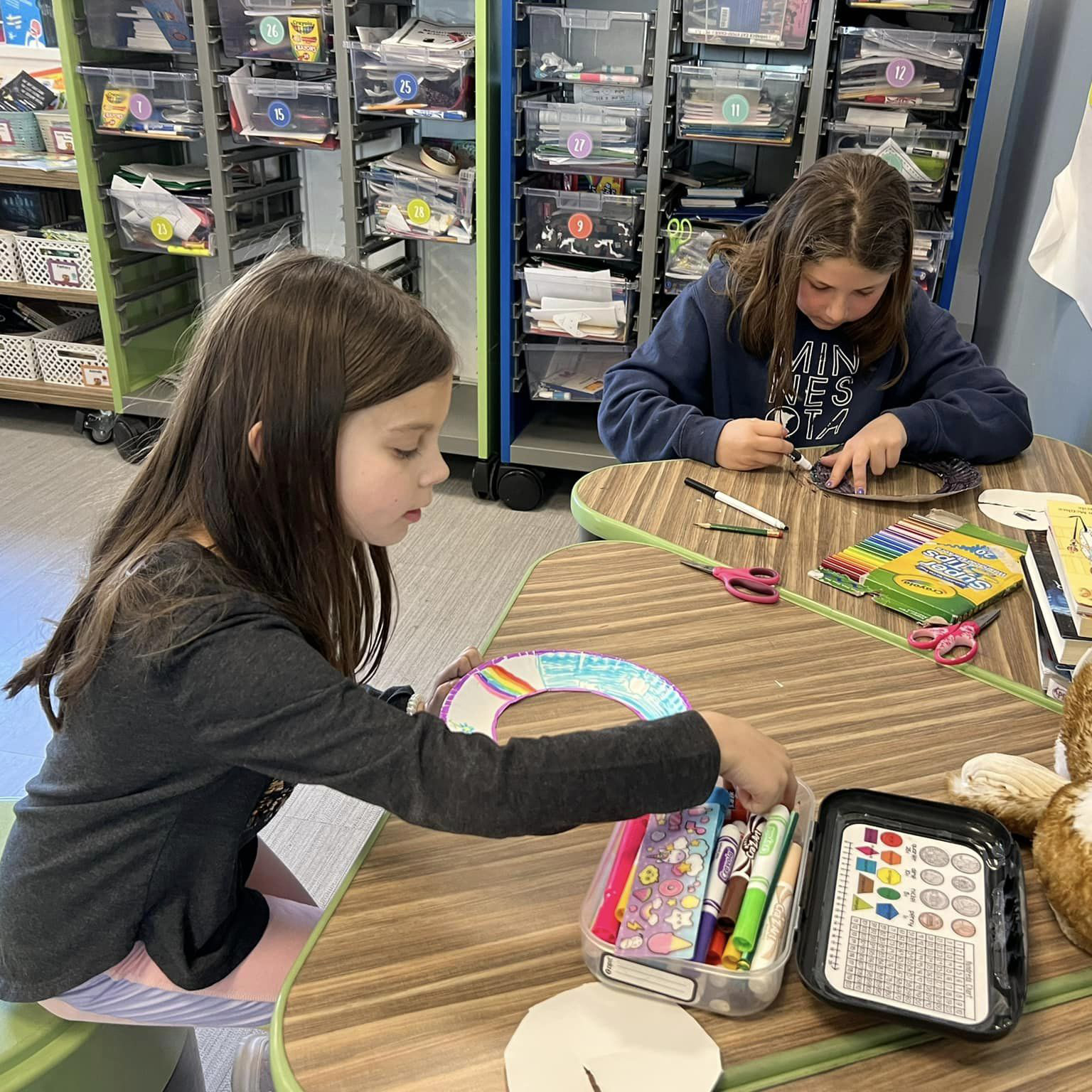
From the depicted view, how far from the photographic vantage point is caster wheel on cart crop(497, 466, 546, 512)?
8.96 feet

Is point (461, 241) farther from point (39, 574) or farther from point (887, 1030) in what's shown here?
point (887, 1030)

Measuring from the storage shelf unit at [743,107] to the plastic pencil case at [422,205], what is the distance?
10cm

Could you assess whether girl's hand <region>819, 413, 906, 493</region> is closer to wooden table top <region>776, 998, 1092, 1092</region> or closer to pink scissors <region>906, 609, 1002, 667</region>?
pink scissors <region>906, 609, 1002, 667</region>

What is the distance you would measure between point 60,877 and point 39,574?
1.72 metres

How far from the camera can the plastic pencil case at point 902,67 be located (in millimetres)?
2129

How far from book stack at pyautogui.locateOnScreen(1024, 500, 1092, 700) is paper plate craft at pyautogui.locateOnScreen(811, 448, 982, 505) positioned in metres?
0.17

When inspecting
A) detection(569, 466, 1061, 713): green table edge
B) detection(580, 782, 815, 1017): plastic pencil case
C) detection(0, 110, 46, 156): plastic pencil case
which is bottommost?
detection(569, 466, 1061, 713): green table edge

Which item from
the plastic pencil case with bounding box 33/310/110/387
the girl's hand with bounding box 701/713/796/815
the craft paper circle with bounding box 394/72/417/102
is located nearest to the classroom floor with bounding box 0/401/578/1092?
the plastic pencil case with bounding box 33/310/110/387

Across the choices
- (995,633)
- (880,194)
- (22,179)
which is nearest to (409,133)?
(22,179)

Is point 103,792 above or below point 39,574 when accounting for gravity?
above

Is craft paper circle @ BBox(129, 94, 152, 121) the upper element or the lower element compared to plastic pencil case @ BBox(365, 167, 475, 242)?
upper

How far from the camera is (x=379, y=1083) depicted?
A: 57cm

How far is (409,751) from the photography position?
663mm

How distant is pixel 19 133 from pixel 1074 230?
2699 millimetres
